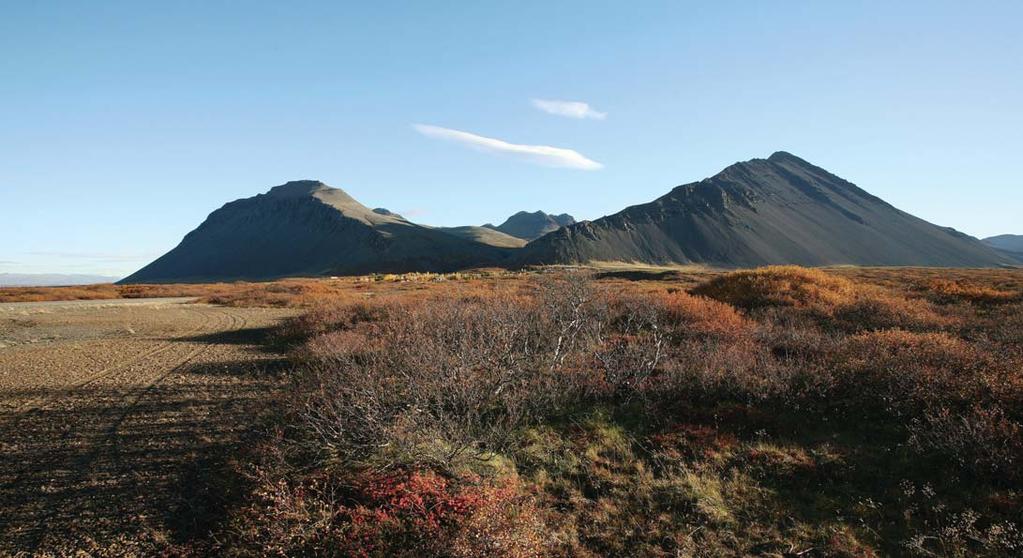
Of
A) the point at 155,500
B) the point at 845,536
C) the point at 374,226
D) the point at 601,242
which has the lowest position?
the point at 845,536

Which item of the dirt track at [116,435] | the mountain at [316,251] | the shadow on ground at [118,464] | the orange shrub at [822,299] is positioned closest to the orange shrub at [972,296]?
the orange shrub at [822,299]

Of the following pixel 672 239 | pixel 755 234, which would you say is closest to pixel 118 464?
pixel 672 239

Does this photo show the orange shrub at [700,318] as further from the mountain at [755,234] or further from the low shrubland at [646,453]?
the mountain at [755,234]

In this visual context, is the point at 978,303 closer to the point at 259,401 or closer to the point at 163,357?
the point at 259,401

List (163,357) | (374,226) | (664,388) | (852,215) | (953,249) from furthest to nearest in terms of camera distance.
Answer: (374,226)
(852,215)
(953,249)
(163,357)
(664,388)

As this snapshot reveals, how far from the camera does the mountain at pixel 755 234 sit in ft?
400

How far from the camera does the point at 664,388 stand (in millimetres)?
9312

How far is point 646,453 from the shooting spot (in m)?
7.49

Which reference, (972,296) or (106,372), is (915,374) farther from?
(972,296)

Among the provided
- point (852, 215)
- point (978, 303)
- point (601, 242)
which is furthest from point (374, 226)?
point (978, 303)

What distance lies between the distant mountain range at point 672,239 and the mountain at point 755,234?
1.15ft

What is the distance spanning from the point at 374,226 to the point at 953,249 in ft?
602

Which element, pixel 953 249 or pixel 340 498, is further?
pixel 953 249

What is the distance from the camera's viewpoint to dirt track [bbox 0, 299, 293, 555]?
5512mm
